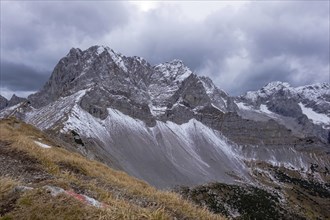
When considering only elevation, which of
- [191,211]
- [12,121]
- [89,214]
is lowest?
[89,214]

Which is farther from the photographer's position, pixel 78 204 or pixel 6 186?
pixel 6 186

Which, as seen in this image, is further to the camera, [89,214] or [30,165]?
[30,165]

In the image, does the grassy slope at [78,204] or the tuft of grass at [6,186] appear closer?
the grassy slope at [78,204]

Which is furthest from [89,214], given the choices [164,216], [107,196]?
[107,196]

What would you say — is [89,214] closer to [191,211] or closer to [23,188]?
[23,188]

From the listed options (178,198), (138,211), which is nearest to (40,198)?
(138,211)

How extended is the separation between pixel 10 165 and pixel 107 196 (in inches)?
351

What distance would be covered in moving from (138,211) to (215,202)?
18564cm

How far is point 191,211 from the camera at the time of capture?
13.3 meters

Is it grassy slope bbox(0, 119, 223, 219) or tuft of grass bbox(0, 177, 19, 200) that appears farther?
tuft of grass bbox(0, 177, 19, 200)

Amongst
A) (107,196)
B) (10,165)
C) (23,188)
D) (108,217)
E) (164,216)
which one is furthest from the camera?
(10,165)

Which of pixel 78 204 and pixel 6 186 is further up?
pixel 78 204

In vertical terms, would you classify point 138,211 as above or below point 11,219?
above

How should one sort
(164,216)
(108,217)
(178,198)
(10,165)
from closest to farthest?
(108,217)
(164,216)
(178,198)
(10,165)
